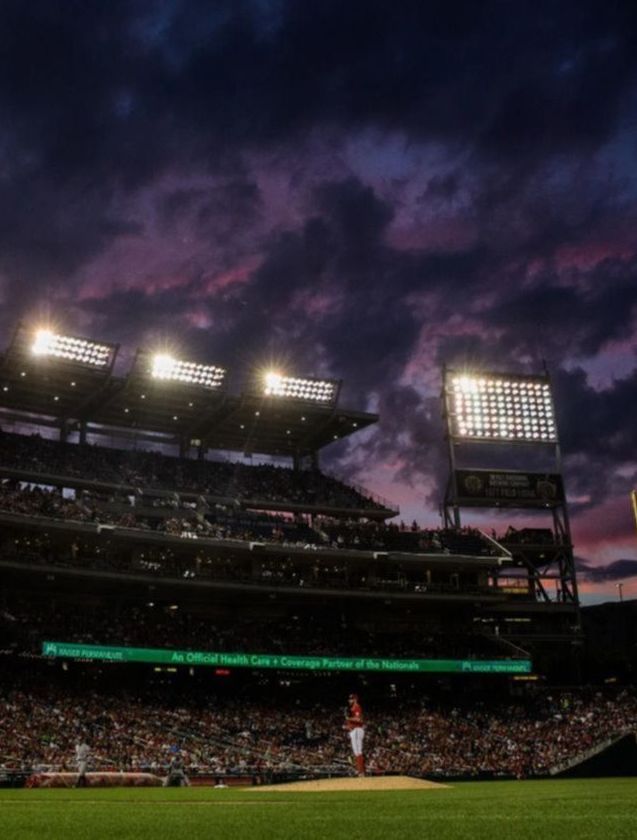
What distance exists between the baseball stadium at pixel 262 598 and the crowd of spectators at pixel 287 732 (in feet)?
A: 0.55

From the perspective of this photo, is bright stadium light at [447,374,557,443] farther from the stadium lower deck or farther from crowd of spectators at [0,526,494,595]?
crowd of spectators at [0,526,494,595]

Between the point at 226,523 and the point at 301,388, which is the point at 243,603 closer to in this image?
the point at 226,523

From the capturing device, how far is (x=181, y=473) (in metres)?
60.9

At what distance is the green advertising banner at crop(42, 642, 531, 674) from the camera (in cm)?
4384

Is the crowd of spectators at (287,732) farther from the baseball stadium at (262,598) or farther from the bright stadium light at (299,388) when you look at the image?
the bright stadium light at (299,388)

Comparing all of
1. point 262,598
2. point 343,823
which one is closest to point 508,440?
point 262,598

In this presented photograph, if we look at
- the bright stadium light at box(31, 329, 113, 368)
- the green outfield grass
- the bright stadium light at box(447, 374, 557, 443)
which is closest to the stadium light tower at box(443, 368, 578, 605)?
the bright stadium light at box(447, 374, 557, 443)

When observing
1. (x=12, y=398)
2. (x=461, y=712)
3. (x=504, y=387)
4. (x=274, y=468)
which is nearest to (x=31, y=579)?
(x=12, y=398)

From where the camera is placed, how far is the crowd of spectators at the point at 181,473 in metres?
55.5

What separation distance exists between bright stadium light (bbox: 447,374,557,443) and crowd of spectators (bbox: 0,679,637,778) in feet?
63.7

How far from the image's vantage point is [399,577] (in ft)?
199

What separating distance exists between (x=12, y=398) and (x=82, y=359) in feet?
21.9

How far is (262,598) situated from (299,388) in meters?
15.4

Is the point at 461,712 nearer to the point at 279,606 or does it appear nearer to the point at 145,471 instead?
the point at 279,606
